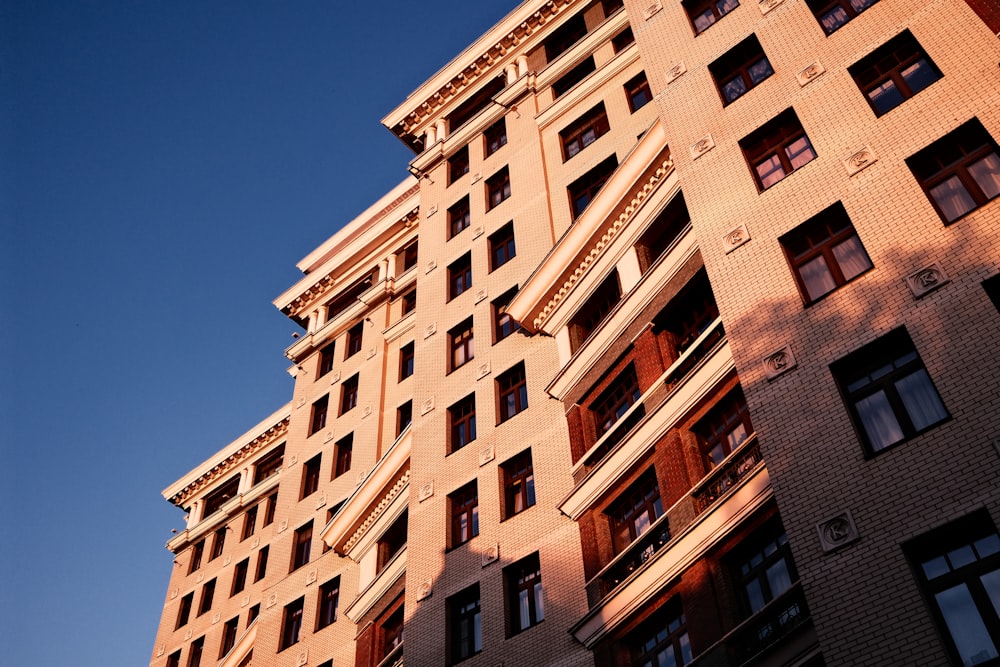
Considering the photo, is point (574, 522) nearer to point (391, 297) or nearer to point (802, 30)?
point (802, 30)

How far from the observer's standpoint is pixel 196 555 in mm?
47438

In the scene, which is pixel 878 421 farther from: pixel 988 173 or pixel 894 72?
pixel 894 72

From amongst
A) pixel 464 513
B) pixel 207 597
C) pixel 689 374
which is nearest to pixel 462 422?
pixel 464 513

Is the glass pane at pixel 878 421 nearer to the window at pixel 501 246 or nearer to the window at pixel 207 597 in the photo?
the window at pixel 501 246

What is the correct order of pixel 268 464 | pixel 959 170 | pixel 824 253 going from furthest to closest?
pixel 268 464, pixel 824 253, pixel 959 170

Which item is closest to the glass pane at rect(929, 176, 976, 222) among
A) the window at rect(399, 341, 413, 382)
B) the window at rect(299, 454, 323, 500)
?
the window at rect(399, 341, 413, 382)

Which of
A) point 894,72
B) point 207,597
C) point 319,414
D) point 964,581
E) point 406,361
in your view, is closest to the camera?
point 964,581

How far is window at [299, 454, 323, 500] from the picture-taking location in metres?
38.0

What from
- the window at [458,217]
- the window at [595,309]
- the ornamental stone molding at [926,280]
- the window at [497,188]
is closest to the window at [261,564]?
the window at [458,217]

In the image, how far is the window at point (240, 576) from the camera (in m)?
42.0

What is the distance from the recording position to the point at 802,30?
73.7 feet

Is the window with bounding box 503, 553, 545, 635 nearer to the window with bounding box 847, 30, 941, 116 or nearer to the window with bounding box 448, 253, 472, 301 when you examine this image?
the window with bounding box 448, 253, 472, 301

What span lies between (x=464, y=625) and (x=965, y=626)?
539 inches

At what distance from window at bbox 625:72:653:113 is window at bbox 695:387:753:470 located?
14196 mm
